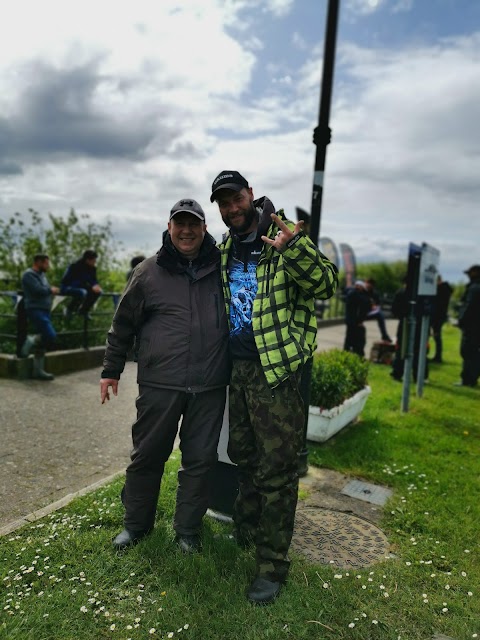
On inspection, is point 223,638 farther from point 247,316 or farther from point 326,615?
point 247,316

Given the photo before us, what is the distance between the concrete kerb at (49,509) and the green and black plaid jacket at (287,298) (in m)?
1.98

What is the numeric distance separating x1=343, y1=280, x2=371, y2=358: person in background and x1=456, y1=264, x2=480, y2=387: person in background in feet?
6.25

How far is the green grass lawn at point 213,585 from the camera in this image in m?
2.58

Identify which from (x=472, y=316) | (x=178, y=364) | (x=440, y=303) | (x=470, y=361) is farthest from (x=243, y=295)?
(x=440, y=303)

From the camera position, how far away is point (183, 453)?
3.26m

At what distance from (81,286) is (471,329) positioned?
704 centimetres

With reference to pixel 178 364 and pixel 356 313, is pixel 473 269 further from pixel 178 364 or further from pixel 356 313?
pixel 178 364

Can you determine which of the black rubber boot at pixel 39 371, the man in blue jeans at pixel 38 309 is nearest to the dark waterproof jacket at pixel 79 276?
the man in blue jeans at pixel 38 309

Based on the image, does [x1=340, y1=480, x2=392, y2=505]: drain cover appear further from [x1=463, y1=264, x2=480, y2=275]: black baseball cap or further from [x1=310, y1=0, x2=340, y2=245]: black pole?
[x1=463, y1=264, x2=480, y2=275]: black baseball cap

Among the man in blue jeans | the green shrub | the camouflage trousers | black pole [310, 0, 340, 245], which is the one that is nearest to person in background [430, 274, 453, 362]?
the green shrub

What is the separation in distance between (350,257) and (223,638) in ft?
74.9

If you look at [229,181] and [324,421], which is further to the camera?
[324,421]

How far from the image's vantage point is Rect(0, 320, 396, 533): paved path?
162 inches

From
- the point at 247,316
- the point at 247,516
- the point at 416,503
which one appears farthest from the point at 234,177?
the point at 416,503
